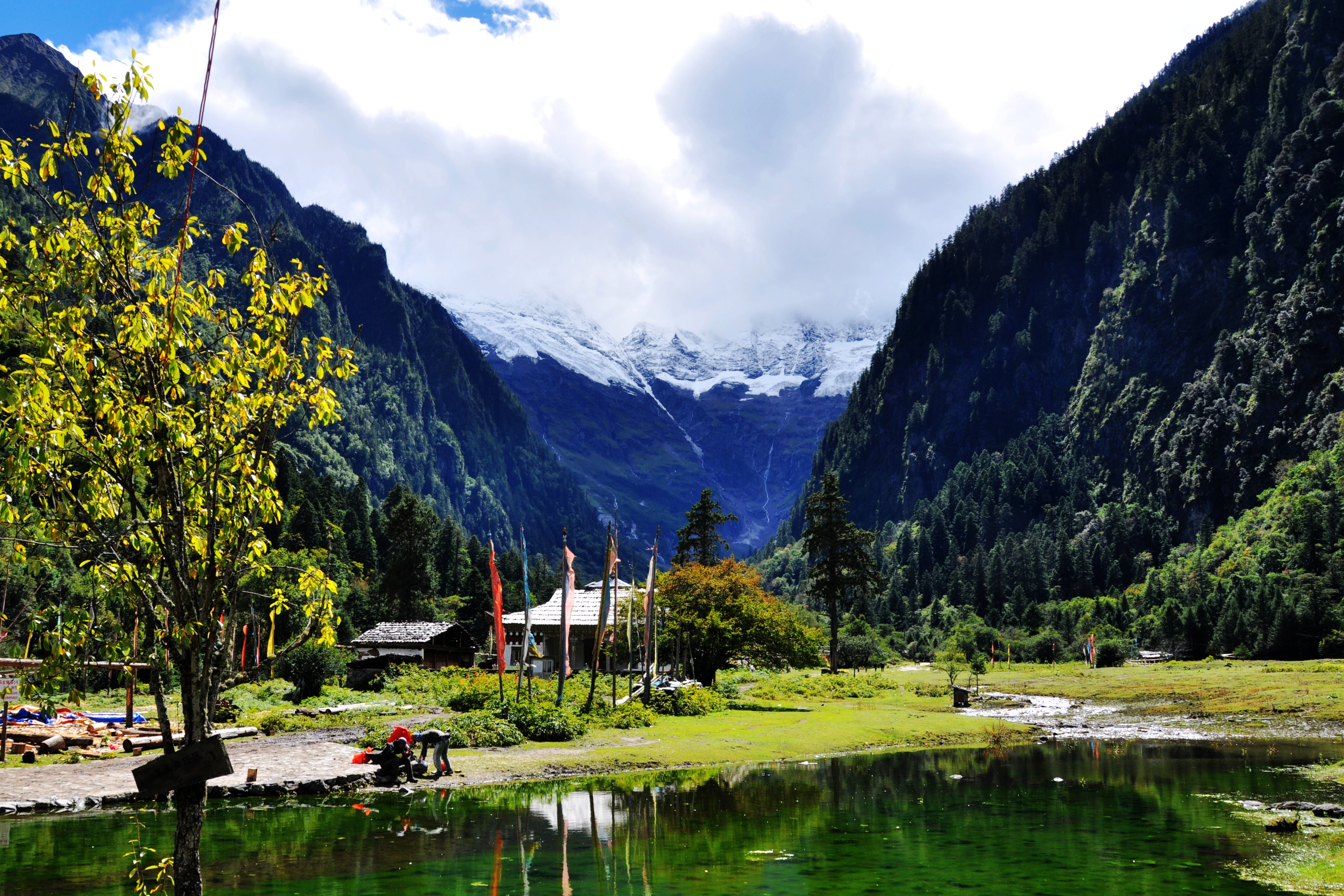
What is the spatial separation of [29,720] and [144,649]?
37.4 meters

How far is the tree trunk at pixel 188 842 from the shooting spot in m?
8.11

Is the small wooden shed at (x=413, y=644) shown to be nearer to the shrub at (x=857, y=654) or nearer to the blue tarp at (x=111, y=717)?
the blue tarp at (x=111, y=717)

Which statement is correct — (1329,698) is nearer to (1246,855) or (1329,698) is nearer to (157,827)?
(1246,855)

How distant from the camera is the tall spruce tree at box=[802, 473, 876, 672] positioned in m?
84.2

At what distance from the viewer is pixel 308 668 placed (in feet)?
170

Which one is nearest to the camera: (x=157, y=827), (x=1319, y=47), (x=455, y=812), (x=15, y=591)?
(x=157, y=827)

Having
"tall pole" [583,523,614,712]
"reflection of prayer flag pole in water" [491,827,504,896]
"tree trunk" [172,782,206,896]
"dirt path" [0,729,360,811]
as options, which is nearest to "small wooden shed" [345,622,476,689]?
"tall pole" [583,523,614,712]

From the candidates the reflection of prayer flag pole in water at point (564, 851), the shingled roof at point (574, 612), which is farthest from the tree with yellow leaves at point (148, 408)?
the shingled roof at point (574, 612)

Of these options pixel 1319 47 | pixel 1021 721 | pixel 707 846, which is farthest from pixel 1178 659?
pixel 1319 47

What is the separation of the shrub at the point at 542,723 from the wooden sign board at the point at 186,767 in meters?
28.6

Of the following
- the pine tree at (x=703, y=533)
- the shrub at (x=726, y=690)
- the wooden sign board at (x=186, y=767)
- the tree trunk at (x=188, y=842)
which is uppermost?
the pine tree at (x=703, y=533)

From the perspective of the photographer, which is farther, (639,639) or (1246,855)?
(639,639)

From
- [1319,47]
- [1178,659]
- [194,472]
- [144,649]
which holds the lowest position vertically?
[1178,659]

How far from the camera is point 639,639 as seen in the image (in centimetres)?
5825
